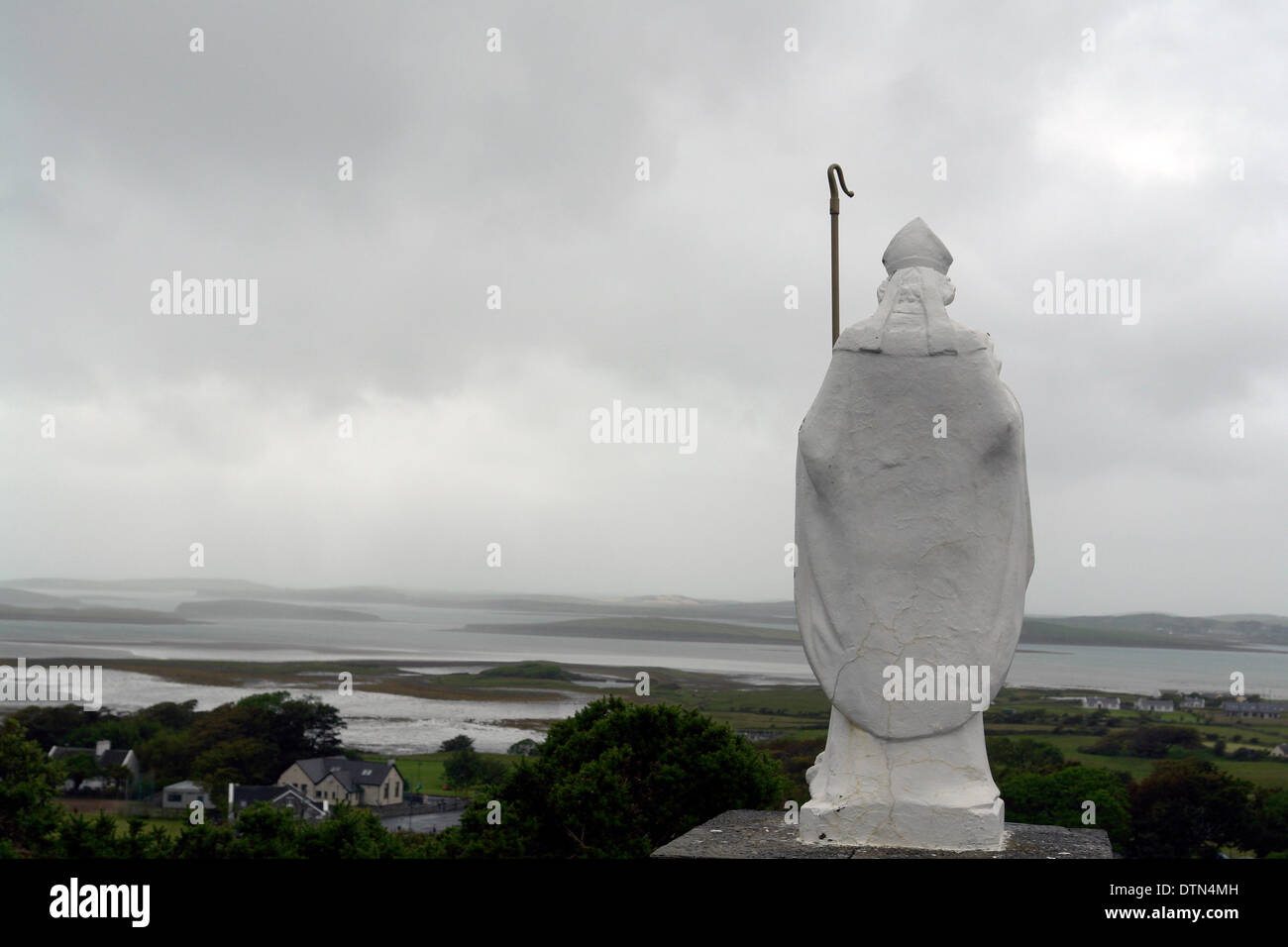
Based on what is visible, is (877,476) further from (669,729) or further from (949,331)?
(669,729)

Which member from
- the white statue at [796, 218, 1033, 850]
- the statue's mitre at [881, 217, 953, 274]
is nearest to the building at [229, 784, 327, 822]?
the white statue at [796, 218, 1033, 850]

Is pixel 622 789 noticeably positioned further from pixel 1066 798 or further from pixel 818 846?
pixel 1066 798

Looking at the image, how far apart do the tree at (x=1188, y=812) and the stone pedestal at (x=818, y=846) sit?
18.2 metres

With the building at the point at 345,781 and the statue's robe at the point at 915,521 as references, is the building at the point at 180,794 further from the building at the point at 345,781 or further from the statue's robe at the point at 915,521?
the statue's robe at the point at 915,521

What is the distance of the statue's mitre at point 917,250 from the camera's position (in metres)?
9.41

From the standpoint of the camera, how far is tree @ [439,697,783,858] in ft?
53.0

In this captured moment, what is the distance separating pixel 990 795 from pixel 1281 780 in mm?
26299

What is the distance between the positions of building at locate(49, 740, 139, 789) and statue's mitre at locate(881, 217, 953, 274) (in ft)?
84.5

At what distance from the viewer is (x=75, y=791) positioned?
27.7 m

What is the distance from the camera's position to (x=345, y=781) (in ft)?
92.0

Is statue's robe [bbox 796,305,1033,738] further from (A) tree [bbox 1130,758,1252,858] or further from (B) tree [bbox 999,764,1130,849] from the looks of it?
(A) tree [bbox 1130,758,1252,858]

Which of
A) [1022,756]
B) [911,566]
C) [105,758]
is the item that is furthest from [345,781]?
[911,566]

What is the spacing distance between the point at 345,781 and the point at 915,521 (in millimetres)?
22865
